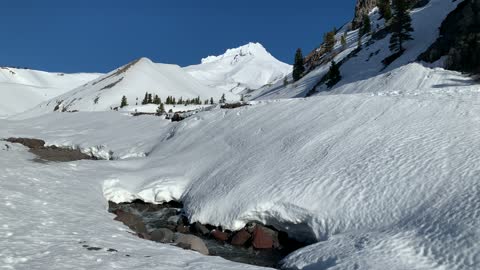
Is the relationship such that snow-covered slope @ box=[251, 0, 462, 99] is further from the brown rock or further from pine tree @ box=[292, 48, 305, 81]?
the brown rock

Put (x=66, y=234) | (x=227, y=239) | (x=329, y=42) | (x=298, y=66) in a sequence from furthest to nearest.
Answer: (x=329, y=42) → (x=298, y=66) → (x=227, y=239) → (x=66, y=234)

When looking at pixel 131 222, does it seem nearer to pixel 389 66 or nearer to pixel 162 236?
pixel 162 236

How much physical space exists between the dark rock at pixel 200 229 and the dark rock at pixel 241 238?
A: 5.26 feet

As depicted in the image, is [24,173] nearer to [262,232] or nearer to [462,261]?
[262,232]

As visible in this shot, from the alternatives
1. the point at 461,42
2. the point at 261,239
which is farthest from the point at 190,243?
the point at 461,42

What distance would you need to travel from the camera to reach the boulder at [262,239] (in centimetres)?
1761

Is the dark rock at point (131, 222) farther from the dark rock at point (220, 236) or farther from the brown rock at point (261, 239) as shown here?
Result: the brown rock at point (261, 239)

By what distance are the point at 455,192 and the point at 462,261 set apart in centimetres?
385

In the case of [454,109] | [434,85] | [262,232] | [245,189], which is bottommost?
[262,232]

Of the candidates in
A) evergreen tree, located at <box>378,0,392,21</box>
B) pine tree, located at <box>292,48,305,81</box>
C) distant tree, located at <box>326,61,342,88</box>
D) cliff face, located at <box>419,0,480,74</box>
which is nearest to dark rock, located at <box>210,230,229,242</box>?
cliff face, located at <box>419,0,480,74</box>

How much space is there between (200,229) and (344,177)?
6753mm

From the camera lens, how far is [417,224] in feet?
45.4

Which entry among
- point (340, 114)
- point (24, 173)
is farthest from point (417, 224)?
point (24, 173)

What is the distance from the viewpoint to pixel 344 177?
18484mm
